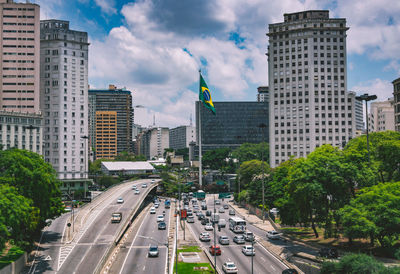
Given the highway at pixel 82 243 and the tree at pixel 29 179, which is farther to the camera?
the tree at pixel 29 179

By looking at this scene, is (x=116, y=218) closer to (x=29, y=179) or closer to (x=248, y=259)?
(x=29, y=179)

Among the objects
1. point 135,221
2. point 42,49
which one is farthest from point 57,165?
point 135,221

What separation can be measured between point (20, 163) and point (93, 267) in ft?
61.3

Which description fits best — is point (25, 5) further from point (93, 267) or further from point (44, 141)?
point (93, 267)

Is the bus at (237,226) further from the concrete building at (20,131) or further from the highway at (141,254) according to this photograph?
the concrete building at (20,131)

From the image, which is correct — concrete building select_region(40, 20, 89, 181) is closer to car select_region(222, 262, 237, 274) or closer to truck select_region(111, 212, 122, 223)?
truck select_region(111, 212, 122, 223)

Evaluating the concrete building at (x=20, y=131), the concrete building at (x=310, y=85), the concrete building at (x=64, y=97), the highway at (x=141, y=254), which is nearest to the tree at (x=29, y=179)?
the highway at (x=141, y=254)

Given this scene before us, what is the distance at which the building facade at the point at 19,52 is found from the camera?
12138cm

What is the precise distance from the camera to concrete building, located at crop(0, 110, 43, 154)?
107 meters

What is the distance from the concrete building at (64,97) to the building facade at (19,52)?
5.29 meters

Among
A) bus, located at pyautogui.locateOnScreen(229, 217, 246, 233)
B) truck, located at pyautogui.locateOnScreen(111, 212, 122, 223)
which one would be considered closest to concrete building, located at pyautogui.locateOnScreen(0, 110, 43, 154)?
truck, located at pyautogui.locateOnScreen(111, 212, 122, 223)

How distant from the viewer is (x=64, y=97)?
5027 inches

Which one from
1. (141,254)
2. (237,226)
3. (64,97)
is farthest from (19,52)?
(237,226)

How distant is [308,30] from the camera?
447 feet
